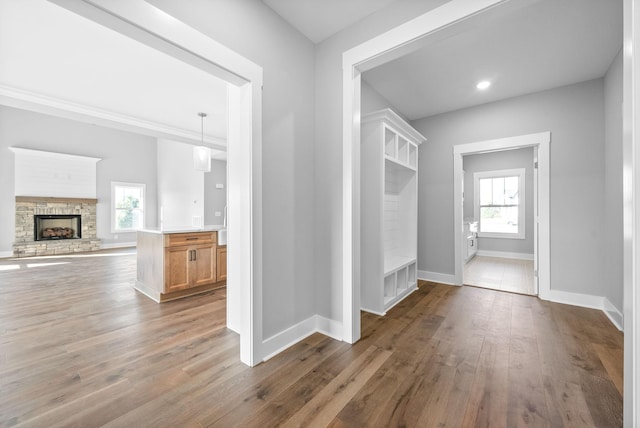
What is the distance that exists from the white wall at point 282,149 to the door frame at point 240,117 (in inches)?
4.0

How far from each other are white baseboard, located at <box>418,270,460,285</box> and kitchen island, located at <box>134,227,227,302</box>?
317 centimetres

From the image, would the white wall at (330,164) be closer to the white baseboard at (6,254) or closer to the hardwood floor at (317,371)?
the hardwood floor at (317,371)

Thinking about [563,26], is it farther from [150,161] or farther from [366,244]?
[150,161]

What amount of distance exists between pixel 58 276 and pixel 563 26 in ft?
24.3

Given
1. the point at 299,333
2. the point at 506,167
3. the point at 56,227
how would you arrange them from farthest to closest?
the point at 56,227, the point at 506,167, the point at 299,333

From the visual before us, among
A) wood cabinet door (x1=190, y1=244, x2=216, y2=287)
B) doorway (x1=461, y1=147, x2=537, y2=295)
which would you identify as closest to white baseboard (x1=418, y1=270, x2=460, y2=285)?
doorway (x1=461, y1=147, x2=537, y2=295)

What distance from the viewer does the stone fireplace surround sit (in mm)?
6641

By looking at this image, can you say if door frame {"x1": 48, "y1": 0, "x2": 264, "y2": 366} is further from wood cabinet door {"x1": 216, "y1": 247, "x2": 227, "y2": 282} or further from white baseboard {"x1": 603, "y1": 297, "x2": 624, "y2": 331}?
white baseboard {"x1": 603, "y1": 297, "x2": 624, "y2": 331}

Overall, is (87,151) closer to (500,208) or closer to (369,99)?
(369,99)

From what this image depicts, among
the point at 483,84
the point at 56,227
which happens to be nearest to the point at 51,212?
the point at 56,227

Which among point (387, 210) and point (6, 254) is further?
point (6, 254)

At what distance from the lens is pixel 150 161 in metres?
9.02

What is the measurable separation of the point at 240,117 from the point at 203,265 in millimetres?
2426

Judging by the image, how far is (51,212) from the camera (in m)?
7.17
